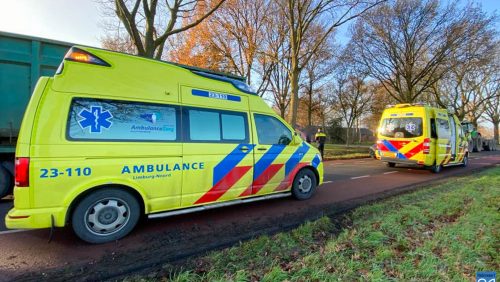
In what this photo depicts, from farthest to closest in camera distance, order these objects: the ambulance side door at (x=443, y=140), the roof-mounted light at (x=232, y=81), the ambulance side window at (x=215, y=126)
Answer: the ambulance side door at (x=443, y=140), the roof-mounted light at (x=232, y=81), the ambulance side window at (x=215, y=126)

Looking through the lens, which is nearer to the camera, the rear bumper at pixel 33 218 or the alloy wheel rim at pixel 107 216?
the rear bumper at pixel 33 218

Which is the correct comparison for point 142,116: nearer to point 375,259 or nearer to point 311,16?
point 375,259

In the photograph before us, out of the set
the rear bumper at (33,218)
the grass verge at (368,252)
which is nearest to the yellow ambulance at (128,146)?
the rear bumper at (33,218)

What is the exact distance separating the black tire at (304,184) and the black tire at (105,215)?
10.8 ft

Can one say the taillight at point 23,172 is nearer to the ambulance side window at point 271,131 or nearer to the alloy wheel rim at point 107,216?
the alloy wheel rim at point 107,216

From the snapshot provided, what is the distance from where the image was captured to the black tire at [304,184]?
20.4 feet

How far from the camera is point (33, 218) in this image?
347 centimetres

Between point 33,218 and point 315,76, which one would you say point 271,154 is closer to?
point 33,218

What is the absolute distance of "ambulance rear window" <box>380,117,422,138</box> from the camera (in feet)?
35.2

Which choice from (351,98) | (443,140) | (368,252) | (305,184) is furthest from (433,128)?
(351,98)

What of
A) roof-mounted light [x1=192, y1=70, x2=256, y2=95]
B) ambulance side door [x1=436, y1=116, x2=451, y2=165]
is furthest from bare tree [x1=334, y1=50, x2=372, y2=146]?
roof-mounted light [x1=192, y1=70, x2=256, y2=95]

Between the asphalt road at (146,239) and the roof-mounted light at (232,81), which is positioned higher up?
the roof-mounted light at (232,81)

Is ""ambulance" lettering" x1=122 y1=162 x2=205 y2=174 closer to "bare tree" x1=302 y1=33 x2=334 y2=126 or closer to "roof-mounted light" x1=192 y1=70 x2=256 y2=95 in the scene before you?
"roof-mounted light" x1=192 y1=70 x2=256 y2=95

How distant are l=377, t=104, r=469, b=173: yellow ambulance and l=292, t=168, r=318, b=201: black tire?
242 inches
